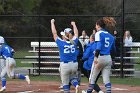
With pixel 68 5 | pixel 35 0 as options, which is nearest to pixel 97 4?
pixel 68 5

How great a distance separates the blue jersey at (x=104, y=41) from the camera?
40.3 ft

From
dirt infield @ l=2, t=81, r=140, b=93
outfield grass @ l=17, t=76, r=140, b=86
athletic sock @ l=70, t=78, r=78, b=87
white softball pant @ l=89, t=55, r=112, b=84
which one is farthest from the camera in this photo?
outfield grass @ l=17, t=76, r=140, b=86

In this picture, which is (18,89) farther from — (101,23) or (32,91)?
(101,23)

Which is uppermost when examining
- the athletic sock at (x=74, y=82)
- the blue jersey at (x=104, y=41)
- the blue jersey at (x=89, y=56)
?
the blue jersey at (x=104, y=41)

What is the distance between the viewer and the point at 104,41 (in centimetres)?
1243

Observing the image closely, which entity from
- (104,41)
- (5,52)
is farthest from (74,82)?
(5,52)

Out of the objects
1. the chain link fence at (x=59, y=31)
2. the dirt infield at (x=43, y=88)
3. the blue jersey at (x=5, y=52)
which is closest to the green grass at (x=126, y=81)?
the chain link fence at (x=59, y=31)

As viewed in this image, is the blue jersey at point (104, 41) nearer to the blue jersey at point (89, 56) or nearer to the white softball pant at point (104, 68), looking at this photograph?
the white softball pant at point (104, 68)

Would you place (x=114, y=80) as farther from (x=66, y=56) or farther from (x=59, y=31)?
(x=66, y=56)

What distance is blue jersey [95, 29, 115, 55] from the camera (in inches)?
Answer: 484

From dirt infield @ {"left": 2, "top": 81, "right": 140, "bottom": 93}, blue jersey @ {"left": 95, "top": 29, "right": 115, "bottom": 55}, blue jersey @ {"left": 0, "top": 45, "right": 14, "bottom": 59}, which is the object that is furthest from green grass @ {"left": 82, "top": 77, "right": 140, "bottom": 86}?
blue jersey @ {"left": 95, "top": 29, "right": 115, "bottom": 55}

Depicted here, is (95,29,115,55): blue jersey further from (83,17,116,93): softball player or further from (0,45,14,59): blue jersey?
(0,45,14,59): blue jersey

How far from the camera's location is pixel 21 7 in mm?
51406

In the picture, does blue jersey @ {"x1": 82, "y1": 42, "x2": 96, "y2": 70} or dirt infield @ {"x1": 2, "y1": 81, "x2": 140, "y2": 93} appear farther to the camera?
dirt infield @ {"x1": 2, "y1": 81, "x2": 140, "y2": 93}
